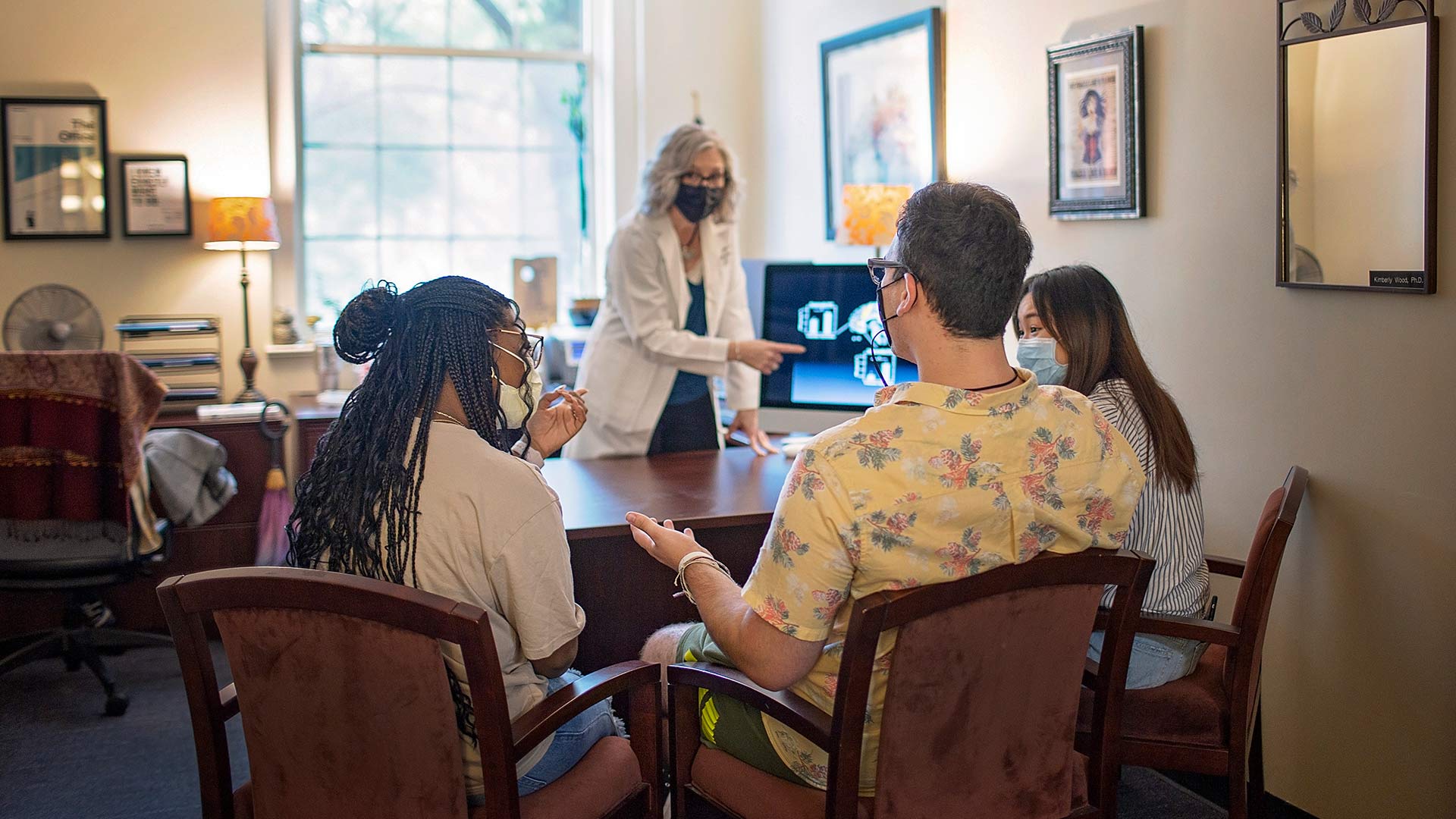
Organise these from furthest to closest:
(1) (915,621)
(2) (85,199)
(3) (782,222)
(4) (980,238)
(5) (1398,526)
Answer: (3) (782,222) → (2) (85,199) → (5) (1398,526) → (4) (980,238) → (1) (915,621)

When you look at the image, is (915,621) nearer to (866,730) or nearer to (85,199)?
(866,730)

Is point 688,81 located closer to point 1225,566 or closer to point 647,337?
point 647,337

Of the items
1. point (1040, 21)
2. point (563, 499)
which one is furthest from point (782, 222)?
point (563, 499)

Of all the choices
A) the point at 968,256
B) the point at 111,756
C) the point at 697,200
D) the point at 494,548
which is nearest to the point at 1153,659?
the point at 968,256

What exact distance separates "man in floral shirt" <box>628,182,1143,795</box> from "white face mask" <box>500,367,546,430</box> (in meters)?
0.47

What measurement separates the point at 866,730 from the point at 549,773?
464mm

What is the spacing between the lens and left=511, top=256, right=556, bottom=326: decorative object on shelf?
504 cm

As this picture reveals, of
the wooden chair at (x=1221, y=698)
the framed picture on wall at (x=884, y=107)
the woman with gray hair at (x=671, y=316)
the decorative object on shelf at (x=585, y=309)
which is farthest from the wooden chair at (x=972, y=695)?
the decorative object on shelf at (x=585, y=309)

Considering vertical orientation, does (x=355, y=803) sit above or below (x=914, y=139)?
below

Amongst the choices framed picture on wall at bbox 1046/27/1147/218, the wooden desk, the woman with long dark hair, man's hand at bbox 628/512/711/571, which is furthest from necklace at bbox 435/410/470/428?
framed picture on wall at bbox 1046/27/1147/218

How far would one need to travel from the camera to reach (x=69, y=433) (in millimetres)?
3215

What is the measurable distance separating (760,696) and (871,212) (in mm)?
2402

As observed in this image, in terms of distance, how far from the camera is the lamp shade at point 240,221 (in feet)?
14.0

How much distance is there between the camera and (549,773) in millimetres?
Result: 1702
